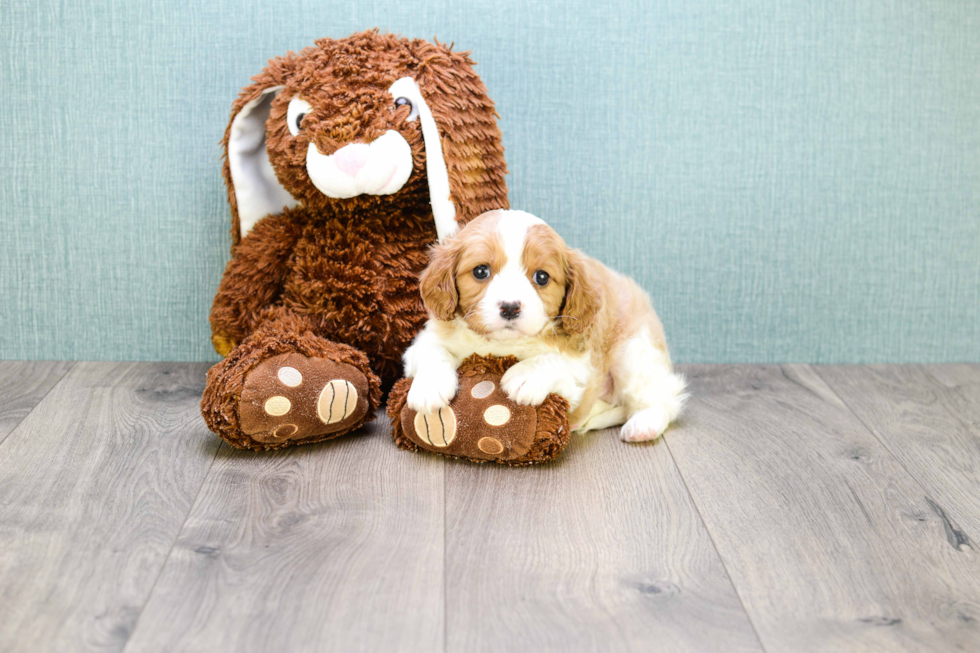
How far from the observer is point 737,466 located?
1549mm

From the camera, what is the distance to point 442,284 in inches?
57.2

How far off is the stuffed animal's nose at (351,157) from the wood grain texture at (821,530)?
76 cm

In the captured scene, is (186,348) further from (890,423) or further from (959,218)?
(959,218)

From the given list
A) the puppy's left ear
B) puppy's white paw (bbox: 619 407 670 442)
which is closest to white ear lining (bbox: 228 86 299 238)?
the puppy's left ear

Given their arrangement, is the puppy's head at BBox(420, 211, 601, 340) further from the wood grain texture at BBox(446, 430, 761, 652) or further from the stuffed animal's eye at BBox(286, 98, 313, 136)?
the stuffed animal's eye at BBox(286, 98, 313, 136)

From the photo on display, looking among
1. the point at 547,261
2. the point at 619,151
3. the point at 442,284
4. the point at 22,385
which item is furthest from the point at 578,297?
the point at 22,385

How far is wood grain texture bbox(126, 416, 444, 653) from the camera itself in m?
1.03

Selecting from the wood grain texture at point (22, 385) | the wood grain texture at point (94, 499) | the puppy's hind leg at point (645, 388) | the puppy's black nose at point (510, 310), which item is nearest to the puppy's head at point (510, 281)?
the puppy's black nose at point (510, 310)

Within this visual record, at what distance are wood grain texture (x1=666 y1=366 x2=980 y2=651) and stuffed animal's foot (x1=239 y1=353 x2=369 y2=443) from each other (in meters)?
0.60

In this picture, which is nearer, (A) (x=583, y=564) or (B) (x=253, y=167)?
(A) (x=583, y=564)

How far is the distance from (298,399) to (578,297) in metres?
0.50

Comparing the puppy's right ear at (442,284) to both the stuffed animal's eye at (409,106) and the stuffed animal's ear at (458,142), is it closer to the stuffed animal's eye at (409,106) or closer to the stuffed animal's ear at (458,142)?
the stuffed animal's ear at (458,142)

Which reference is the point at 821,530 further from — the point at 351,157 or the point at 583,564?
the point at 351,157

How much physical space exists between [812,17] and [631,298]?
842 millimetres
